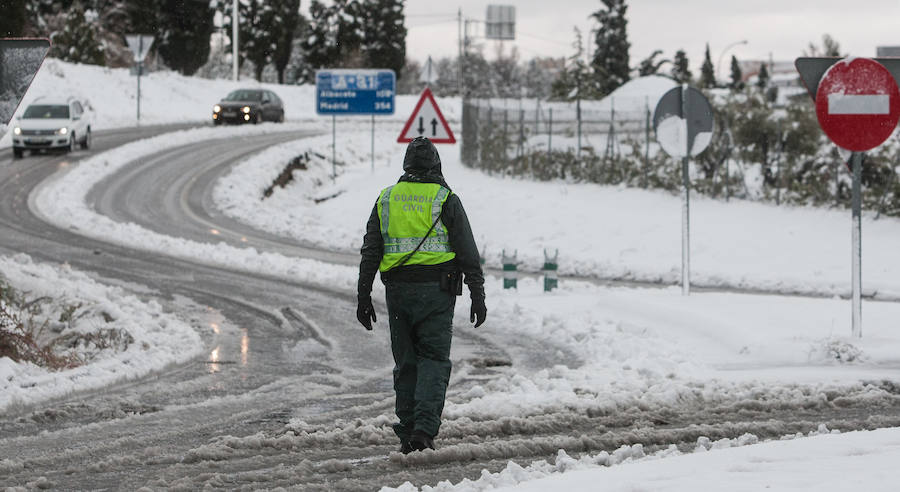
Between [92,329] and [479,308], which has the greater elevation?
[479,308]

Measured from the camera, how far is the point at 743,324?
11977 millimetres

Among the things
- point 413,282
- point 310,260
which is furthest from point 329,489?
point 310,260

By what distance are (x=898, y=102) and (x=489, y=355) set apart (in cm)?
427

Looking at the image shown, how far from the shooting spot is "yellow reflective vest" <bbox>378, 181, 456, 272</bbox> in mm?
7191

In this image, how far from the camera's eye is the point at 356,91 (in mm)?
30812

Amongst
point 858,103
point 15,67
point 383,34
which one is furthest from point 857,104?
point 383,34

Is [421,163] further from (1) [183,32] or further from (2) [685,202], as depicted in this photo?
(1) [183,32]

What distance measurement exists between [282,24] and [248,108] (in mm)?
33155

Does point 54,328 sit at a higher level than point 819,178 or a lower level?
lower

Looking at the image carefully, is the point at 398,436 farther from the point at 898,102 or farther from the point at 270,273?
the point at 270,273

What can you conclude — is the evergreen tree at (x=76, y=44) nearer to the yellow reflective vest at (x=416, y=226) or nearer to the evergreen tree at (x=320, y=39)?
the evergreen tree at (x=320, y=39)

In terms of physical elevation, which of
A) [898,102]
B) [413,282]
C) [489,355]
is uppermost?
[898,102]

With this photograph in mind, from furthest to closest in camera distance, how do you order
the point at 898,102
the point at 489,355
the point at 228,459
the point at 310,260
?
the point at 310,260
the point at 489,355
the point at 898,102
the point at 228,459

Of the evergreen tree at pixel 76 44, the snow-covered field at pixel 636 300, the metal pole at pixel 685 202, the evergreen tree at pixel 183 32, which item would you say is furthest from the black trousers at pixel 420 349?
the evergreen tree at pixel 183 32
